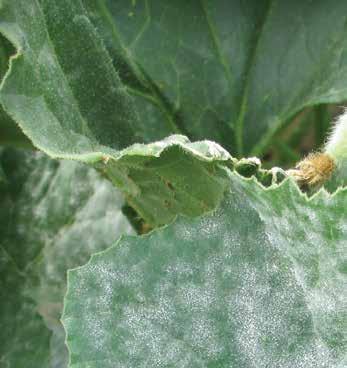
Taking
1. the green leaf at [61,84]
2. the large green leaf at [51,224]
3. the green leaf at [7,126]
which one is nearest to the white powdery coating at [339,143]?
the green leaf at [61,84]

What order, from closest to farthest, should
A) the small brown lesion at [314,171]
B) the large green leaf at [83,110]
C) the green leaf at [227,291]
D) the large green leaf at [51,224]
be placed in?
1. the green leaf at [227,291]
2. the large green leaf at [83,110]
3. the small brown lesion at [314,171]
4. the large green leaf at [51,224]

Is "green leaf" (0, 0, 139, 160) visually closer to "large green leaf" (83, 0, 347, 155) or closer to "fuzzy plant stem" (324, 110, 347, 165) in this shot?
"large green leaf" (83, 0, 347, 155)

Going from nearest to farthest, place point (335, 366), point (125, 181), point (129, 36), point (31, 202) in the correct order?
1. point (335, 366)
2. point (125, 181)
3. point (129, 36)
4. point (31, 202)

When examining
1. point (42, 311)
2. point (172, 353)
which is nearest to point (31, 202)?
point (42, 311)

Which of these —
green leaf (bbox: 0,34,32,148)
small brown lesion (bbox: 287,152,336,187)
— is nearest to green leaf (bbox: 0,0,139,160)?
green leaf (bbox: 0,34,32,148)

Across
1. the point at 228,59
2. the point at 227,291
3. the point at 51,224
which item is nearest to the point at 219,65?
the point at 228,59

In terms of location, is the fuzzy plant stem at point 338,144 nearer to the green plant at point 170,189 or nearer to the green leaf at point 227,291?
the green plant at point 170,189

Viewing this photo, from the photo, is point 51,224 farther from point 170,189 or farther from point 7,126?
point 170,189

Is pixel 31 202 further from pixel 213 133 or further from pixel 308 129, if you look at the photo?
pixel 308 129
